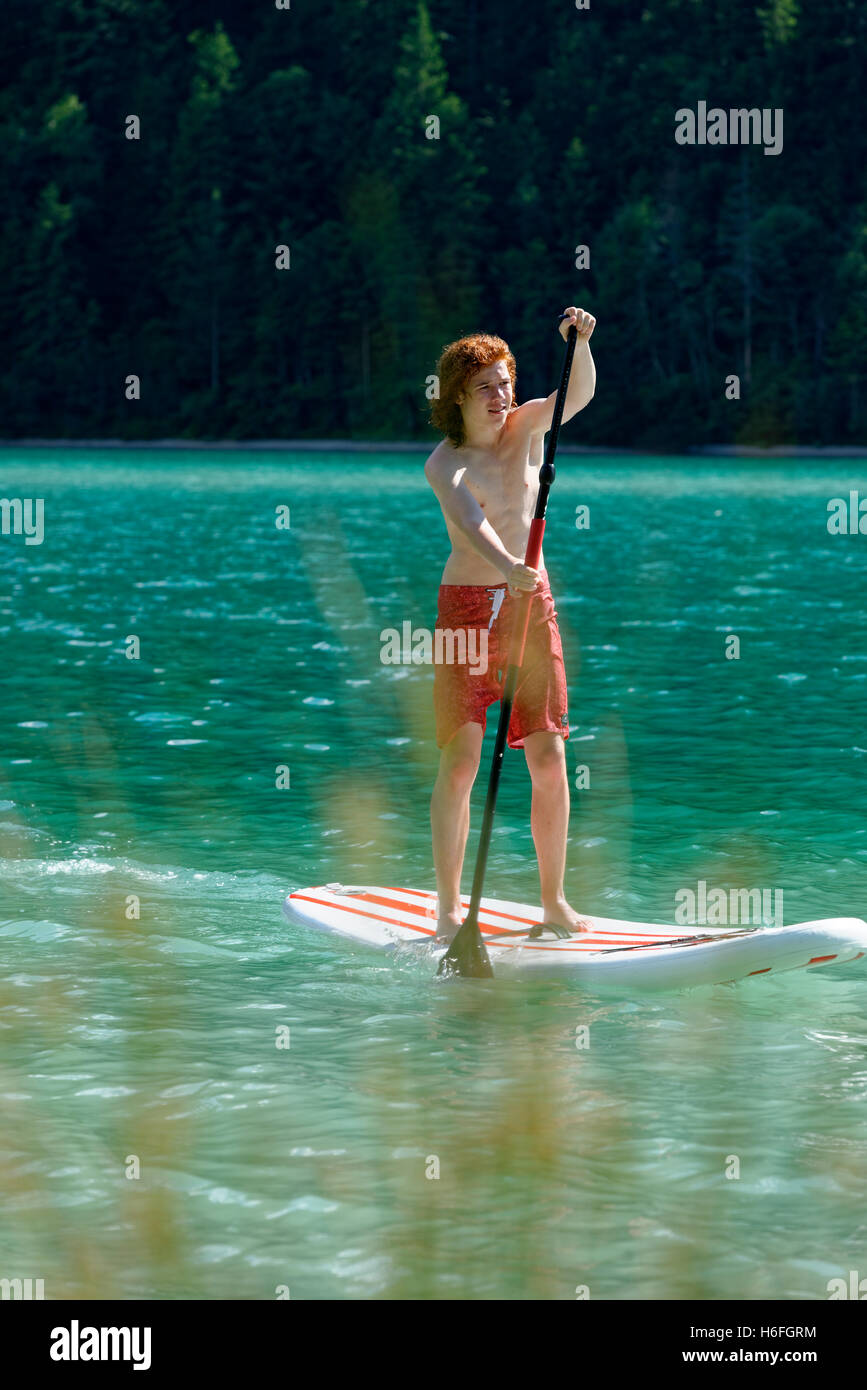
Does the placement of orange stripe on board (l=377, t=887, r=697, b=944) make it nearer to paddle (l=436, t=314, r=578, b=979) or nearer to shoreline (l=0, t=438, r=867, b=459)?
paddle (l=436, t=314, r=578, b=979)

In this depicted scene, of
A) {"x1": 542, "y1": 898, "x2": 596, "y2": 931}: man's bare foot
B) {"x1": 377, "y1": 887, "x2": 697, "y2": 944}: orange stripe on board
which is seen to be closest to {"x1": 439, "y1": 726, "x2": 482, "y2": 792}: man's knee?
{"x1": 542, "y1": 898, "x2": 596, "y2": 931}: man's bare foot

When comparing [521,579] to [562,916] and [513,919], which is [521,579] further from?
[513,919]

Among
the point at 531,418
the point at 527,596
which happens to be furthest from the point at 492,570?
the point at 531,418

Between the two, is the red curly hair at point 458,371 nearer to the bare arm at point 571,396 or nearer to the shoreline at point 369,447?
the bare arm at point 571,396

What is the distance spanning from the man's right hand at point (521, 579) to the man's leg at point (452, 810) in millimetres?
774

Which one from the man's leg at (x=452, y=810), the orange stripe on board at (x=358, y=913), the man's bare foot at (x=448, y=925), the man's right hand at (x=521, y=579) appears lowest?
the orange stripe on board at (x=358, y=913)

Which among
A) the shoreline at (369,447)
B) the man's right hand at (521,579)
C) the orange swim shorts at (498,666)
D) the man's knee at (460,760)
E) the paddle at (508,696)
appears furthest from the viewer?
the shoreline at (369,447)

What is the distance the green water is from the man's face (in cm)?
228

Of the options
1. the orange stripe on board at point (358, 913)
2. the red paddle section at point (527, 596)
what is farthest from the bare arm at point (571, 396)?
the orange stripe on board at point (358, 913)

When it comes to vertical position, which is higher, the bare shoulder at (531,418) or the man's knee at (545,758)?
the bare shoulder at (531,418)

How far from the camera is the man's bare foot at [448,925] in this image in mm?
8570

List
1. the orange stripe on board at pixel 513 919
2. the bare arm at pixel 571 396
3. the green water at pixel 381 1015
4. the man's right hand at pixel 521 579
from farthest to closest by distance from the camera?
the orange stripe on board at pixel 513 919
the bare arm at pixel 571 396
the man's right hand at pixel 521 579
the green water at pixel 381 1015

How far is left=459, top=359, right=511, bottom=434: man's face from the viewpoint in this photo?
7.87m

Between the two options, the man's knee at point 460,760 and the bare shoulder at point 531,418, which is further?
the man's knee at point 460,760
